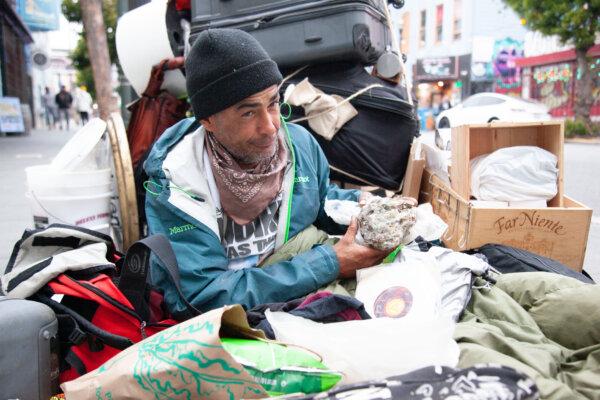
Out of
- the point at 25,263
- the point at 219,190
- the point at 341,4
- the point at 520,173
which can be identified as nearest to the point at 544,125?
the point at 520,173

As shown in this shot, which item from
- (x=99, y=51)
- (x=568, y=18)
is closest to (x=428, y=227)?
(x=99, y=51)

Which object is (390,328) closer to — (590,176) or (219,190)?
(219,190)

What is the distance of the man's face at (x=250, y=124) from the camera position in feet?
6.25

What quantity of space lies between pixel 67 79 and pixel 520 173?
84873 mm

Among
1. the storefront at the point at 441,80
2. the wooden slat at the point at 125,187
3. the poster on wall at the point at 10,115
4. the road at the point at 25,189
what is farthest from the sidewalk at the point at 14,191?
the storefront at the point at 441,80

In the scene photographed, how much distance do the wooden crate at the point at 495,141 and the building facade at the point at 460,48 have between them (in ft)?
85.3

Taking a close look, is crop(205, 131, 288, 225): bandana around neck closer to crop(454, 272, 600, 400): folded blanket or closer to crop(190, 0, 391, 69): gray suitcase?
crop(454, 272, 600, 400): folded blanket

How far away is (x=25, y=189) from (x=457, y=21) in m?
28.5

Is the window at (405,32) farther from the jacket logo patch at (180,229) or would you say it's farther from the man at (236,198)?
the jacket logo patch at (180,229)

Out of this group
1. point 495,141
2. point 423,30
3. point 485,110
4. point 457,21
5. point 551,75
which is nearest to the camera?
point 495,141

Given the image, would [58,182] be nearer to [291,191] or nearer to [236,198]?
[236,198]

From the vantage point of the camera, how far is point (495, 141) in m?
3.31

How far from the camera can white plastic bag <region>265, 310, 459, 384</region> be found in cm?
133

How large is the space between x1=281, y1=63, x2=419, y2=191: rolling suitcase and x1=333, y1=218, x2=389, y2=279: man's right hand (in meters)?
1.00
